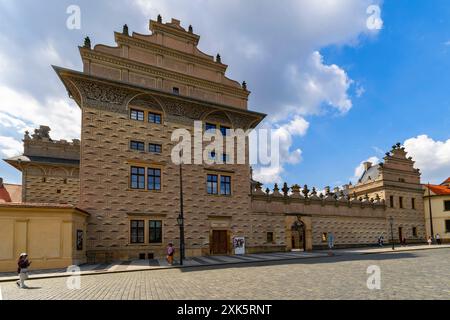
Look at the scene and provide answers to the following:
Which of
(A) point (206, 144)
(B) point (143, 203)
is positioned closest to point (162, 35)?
(A) point (206, 144)

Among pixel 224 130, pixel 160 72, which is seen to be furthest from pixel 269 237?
pixel 160 72

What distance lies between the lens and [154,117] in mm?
24500

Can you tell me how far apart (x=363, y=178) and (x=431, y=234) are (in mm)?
11009

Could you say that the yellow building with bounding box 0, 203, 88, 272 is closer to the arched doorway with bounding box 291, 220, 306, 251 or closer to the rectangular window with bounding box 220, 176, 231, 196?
the rectangular window with bounding box 220, 176, 231, 196

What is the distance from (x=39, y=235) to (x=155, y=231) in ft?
25.3

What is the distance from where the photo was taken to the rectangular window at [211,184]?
2583cm

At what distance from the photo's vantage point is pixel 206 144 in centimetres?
2606

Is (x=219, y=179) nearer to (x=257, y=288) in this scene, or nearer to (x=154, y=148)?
(x=154, y=148)

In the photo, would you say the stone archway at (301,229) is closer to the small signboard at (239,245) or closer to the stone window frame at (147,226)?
the small signboard at (239,245)

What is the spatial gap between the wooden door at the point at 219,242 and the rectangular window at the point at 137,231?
19.4 ft

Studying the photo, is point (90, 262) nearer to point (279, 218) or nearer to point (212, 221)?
point (212, 221)

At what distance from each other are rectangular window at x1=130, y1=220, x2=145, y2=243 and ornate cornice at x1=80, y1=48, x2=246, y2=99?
11.5 m

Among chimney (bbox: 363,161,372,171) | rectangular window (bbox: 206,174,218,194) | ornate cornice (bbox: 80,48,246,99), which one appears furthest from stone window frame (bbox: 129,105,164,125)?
chimney (bbox: 363,161,372,171)

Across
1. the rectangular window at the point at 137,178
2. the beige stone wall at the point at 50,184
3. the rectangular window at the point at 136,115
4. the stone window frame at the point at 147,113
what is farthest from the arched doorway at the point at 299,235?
the beige stone wall at the point at 50,184
